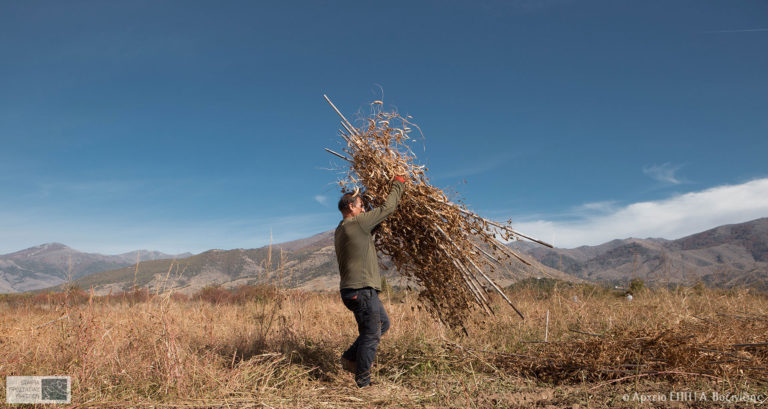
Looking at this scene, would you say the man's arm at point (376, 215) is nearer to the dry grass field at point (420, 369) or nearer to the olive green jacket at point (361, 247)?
the olive green jacket at point (361, 247)

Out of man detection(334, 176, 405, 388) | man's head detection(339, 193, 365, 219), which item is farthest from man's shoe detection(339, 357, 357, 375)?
man's head detection(339, 193, 365, 219)

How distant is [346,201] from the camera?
3982 millimetres

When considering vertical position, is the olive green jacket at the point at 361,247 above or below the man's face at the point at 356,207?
below

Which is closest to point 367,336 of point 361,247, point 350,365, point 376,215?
point 350,365

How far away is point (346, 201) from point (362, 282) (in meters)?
0.83

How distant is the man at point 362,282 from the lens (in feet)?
12.2

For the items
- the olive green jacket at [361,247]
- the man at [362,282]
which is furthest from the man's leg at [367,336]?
the olive green jacket at [361,247]

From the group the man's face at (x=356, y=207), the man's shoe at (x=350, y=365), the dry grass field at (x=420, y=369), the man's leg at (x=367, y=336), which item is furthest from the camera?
the man's face at (x=356, y=207)

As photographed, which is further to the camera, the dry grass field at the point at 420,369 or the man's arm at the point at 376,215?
the man's arm at the point at 376,215

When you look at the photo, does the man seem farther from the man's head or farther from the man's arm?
the man's head

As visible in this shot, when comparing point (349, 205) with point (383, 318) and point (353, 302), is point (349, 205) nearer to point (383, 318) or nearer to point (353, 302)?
point (353, 302)

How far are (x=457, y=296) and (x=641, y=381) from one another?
1.85 m

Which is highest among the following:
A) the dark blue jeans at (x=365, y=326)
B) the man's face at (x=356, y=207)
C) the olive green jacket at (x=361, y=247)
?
the man's face at (x=356, y=207)

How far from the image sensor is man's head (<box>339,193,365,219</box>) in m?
3.97
